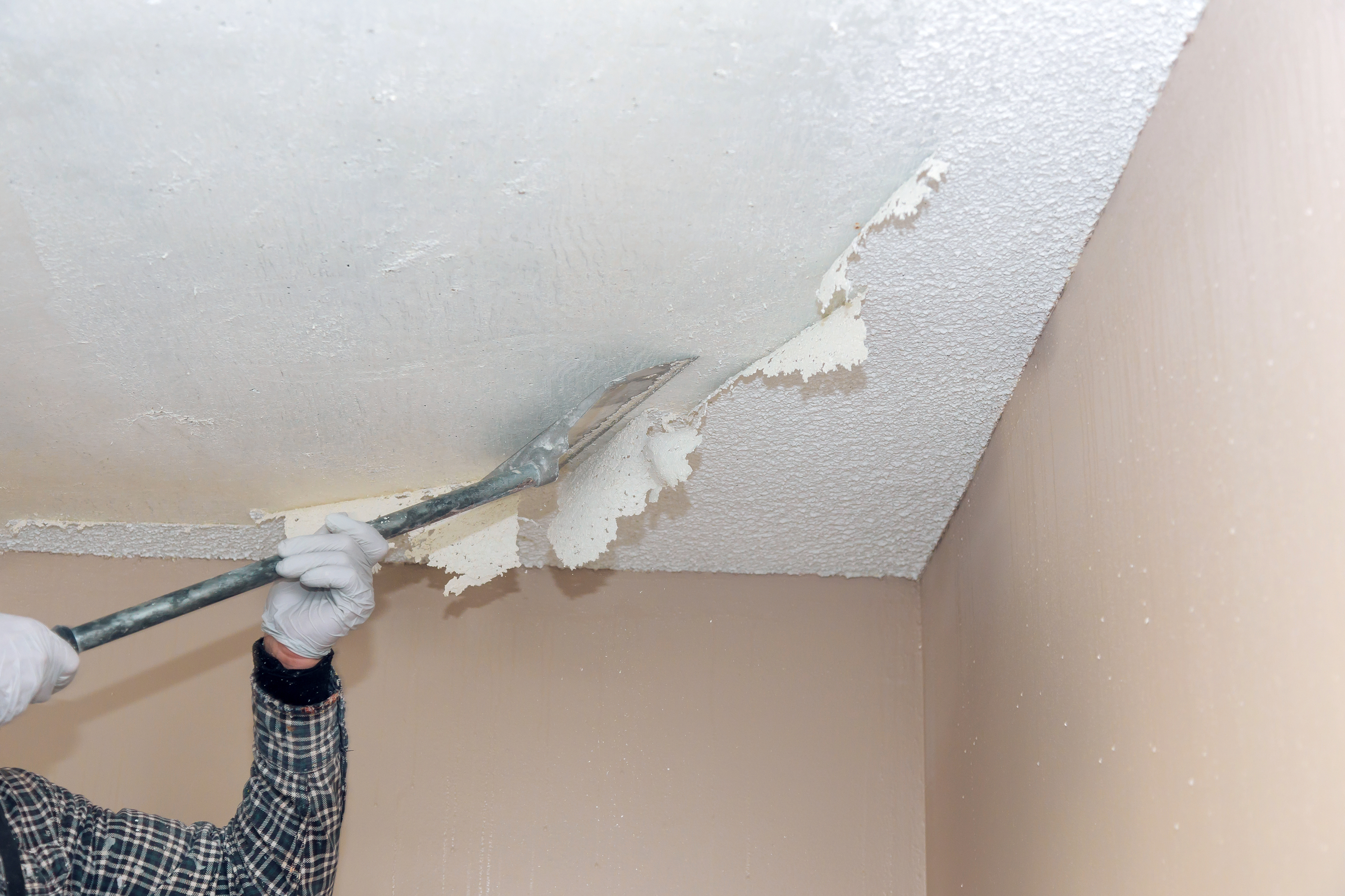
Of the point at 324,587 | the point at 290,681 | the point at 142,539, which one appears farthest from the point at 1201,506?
the point at 142,539

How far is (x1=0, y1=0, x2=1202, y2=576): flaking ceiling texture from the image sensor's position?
3.24 ft

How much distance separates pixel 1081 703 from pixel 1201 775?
1.03 ft

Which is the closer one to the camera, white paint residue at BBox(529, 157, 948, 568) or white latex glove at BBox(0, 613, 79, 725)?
white paint residue at BBox(529, 157, 948, 568)

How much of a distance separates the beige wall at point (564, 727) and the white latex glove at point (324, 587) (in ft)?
1.71

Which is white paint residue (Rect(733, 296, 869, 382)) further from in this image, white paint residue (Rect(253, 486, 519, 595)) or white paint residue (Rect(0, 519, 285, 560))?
white paint residue (Rect(0, 519, 285, 560))

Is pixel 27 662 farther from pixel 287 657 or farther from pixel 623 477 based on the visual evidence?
Result: pixel 623 477

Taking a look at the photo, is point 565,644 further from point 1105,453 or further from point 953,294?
point 1105,453

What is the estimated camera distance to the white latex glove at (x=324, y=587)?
1479 millimetres

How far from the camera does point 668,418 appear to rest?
164cm

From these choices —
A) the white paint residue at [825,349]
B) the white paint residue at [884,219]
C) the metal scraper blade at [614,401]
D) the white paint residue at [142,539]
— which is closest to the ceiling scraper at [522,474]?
the metal scraper blade at [614,401]

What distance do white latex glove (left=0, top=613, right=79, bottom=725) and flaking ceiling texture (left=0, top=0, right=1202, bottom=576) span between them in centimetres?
39

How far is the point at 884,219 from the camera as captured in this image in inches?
47.6

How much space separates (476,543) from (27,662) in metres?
0.77

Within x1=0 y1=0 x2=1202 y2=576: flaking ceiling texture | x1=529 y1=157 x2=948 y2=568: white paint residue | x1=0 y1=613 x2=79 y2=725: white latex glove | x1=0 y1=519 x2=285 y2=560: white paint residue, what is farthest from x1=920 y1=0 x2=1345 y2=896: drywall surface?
x1=0 y1=519 x2=285 y2=560: white paint residue
